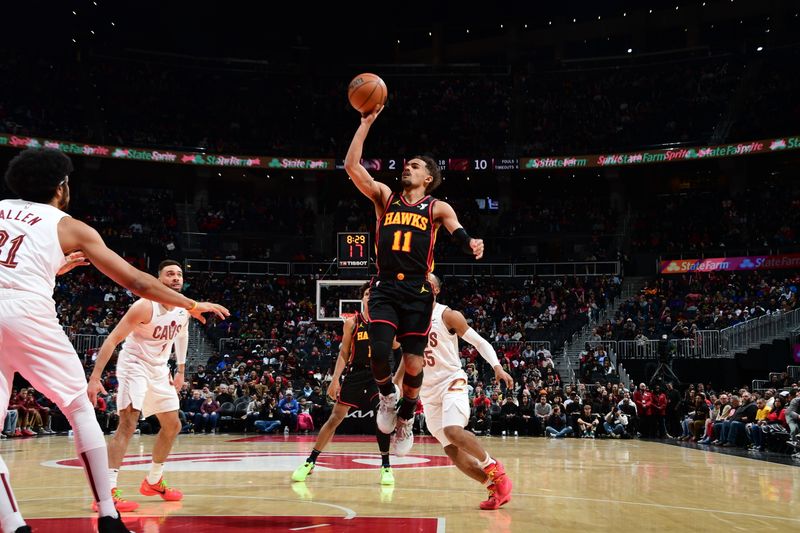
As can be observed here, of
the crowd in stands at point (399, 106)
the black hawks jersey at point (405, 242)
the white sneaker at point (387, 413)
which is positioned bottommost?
the white sneaker at point (387, 413)

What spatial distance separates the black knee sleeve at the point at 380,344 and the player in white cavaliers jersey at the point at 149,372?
2.23 meters

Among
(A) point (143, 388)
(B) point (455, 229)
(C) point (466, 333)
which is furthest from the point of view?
(C) point (466, 333)

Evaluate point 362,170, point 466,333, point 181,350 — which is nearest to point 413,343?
point 466,333

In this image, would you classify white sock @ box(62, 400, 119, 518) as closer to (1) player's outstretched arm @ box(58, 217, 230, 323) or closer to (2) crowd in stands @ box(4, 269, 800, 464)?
(1) player's outstretched arm @ box(58, 217, 230, 323)

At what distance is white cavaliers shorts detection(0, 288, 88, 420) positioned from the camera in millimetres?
4039

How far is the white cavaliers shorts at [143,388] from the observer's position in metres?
7.48

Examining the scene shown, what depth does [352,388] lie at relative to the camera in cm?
1009

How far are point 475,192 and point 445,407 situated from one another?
34.4 meters

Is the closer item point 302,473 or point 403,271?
point 403,271

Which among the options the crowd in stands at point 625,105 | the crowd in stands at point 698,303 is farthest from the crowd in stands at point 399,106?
the crowd in stands at point 698,303

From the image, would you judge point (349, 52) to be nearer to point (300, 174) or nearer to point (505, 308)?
point (300, 174)

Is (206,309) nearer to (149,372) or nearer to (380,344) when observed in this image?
(380,344)

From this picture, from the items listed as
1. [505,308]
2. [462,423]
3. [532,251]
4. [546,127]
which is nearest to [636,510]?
[462,423]

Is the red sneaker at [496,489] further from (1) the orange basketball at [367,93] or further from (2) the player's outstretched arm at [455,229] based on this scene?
(1) the orange basketball at [367,93]
